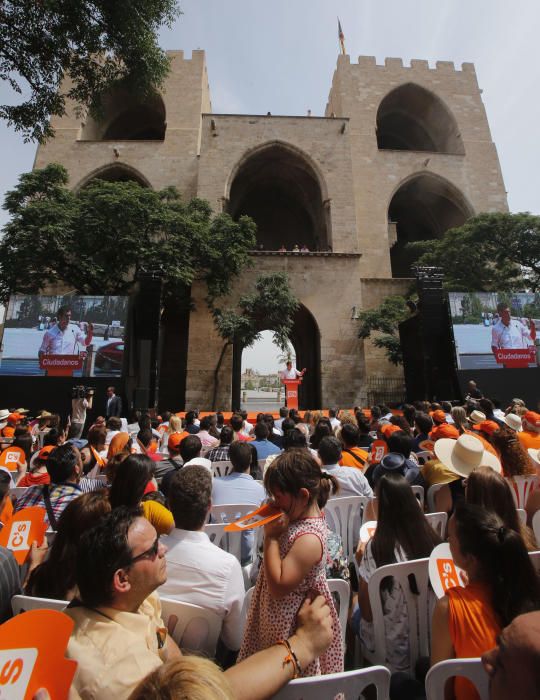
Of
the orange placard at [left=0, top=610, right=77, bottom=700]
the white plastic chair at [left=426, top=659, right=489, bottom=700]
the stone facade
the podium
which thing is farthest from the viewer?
the stone facade

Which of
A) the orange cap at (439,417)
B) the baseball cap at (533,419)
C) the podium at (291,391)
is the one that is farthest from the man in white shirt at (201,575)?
the podium at (291,391)

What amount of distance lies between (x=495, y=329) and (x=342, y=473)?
11.2m

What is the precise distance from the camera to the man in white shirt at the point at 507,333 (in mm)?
11930

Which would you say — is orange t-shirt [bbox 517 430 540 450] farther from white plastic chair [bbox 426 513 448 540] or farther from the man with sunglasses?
the man with sunglasses

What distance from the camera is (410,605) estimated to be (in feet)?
5.84

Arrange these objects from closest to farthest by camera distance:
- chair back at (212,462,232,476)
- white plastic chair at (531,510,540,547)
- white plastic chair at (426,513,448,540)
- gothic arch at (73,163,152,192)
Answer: white plastic chair at (531,510,540,547)
white plastic chair at (426,513,448,540)
chair back at (212,462,232,476)
gothic arch at (73,163,152,192)

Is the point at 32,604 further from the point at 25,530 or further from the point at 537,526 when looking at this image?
the point at 537,526

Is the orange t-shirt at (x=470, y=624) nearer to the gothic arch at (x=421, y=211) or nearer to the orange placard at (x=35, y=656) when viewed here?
the orange placard at (x=35, y=656)

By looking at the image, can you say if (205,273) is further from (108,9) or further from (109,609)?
(109,609)

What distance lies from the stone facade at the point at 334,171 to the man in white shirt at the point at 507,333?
5044 millimetres

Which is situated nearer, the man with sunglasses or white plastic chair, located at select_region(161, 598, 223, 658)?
the man with sunglasses

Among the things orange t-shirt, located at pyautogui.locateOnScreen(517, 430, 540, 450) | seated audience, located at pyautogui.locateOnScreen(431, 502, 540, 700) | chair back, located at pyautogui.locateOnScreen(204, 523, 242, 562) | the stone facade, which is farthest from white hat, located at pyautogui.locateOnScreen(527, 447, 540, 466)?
the stone facade

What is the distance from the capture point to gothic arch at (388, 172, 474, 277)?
65.4 feet

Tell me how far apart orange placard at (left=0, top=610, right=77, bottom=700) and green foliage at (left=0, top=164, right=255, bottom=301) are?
516 inches
